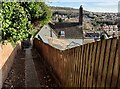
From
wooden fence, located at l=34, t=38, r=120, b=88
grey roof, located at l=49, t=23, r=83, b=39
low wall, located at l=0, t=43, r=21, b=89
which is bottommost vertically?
grey roof, located at l=49, t=23, r=83, b=39

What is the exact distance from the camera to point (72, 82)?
5.17m

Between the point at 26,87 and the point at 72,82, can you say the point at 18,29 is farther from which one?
the point at 72,82

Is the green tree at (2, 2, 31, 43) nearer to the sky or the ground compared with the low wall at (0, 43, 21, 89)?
nearer to the sky

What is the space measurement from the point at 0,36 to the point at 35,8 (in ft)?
35.0

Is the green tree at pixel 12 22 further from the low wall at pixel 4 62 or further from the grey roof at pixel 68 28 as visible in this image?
the grey roof at pixel 68 28

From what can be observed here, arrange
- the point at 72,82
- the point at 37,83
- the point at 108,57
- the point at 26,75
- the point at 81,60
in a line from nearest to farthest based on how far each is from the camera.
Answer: the point at 108,57, the point at 81,60, the point at 72,82, the point at 37,83, the point at 26,75

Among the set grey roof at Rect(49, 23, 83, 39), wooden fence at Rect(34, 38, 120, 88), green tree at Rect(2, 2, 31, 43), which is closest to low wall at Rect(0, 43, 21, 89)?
green tree at Rect(2, 2, 31, 43)

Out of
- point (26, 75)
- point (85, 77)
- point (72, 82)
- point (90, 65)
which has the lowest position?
point (26, 75)

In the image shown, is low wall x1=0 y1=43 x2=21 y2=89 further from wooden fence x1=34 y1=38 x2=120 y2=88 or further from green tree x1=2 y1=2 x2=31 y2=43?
wooden fence x1=34 y1=38 x2=120 y2=88

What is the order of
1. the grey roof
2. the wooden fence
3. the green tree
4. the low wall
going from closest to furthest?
1. the wooden fence
2. the low wall
3. the green tree
4. the grey roof

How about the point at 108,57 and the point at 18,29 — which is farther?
the point at 18,29

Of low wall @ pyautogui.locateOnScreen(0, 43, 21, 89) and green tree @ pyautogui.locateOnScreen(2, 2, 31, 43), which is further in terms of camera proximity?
green tree @ pyautogui.locateOnScreen(2, 2, 31, 43)

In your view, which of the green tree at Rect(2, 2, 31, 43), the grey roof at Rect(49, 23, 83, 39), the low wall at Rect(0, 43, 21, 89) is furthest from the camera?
the grey roof at Rect(49, 23, 83, 39)

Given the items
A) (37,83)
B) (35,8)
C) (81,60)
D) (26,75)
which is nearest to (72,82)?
(81,60)
